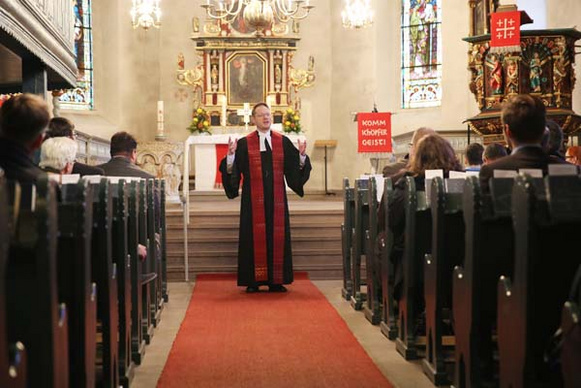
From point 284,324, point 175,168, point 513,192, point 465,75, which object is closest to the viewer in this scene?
point 513,192

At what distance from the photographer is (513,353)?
311 cm

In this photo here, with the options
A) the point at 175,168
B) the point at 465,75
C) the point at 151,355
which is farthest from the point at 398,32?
the point at 151,355

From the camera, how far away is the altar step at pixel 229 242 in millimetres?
9070

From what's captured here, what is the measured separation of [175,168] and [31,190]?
9.57m

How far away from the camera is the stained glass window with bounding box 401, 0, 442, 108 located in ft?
53.1

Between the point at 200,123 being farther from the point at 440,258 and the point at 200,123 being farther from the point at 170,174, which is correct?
the point at 440,258

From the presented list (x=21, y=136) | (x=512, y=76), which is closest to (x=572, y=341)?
(x=21, y=136)

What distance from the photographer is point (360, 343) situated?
5438mm

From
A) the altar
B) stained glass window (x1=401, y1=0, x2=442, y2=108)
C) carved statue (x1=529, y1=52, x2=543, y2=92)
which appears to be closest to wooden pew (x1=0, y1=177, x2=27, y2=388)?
carved statue (x1=529, y1=52, x2=543, y2=92)

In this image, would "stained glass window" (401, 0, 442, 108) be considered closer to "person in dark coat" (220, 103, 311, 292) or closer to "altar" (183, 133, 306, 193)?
"altar" (183, 133, 306, 193)

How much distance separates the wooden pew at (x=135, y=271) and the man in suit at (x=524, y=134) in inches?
84.0

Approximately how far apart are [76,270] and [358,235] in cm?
427

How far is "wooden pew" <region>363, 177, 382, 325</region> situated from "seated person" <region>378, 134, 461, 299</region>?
67 centimetres

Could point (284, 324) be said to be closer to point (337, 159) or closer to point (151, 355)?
point (151, 355)
